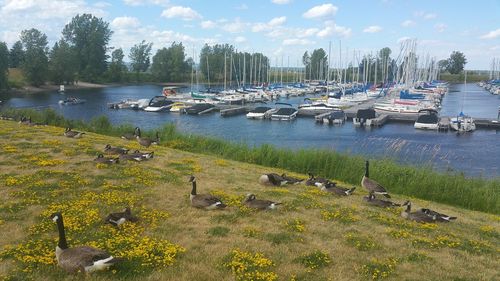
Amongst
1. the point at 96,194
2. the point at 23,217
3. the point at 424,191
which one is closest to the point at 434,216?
the point at 424,191

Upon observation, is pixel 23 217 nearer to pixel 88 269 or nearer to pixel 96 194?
pixel 96 194

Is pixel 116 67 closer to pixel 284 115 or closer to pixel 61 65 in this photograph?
pixel 61 65

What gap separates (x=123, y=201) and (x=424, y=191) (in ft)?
51.7

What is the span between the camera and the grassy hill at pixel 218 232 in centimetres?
984

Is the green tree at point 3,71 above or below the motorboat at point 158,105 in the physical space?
above

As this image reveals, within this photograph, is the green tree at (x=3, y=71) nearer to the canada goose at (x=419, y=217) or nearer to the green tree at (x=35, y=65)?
the green tree at (x=35, y=65)

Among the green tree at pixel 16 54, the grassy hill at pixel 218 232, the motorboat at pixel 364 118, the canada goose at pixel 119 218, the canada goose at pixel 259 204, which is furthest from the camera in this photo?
the green tree at pixel 16 54

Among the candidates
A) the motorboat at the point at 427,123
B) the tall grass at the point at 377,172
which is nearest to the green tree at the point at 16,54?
the motorboat at the point at 427,123

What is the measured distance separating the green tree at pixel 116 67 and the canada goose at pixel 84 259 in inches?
7505

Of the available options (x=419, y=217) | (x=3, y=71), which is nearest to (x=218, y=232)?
(x=419, y=217)

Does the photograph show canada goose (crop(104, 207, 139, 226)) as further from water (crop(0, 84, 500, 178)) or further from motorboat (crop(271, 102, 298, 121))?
motorboat (crop(271, 102, 298, 121))

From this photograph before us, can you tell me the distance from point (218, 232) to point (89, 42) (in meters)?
191

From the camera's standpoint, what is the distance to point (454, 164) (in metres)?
48.9

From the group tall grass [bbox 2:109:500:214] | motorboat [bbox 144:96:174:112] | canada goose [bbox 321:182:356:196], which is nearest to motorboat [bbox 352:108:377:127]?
motorboat [bbox 144:96:174:112]
